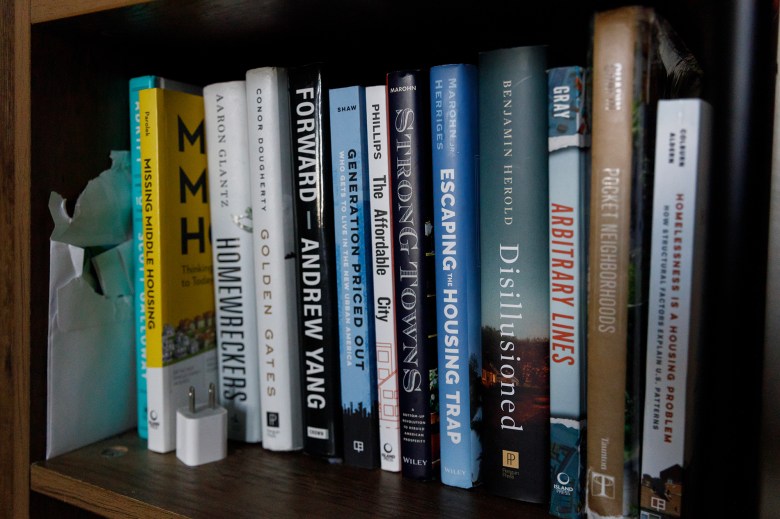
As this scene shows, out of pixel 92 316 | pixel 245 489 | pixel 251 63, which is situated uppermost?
pixel 251 63

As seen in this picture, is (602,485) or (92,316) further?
(92,316)

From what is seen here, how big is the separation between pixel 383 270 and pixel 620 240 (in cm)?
22

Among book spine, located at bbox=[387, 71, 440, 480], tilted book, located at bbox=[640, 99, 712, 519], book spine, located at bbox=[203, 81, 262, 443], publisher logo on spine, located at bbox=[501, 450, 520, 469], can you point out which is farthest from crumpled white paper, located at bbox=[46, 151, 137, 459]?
tilted book, located at bbox=[640, 99, 712, 519]

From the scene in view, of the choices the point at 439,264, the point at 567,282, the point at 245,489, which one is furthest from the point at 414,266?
the point at 245,489

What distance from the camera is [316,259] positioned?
0.62 metres

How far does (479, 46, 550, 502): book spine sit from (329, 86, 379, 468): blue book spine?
0.12m

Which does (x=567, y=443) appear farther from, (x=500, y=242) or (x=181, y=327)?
(x=181, y=327)

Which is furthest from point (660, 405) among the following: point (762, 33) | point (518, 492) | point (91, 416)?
point (91, 416)

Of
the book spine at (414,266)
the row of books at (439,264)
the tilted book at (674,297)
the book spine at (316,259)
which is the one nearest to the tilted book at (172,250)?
the row of books at (439,264)

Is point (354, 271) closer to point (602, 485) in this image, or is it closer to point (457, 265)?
point (457, 265)

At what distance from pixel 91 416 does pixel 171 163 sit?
30cm

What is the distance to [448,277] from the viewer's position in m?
0.56

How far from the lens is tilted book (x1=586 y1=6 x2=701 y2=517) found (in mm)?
447

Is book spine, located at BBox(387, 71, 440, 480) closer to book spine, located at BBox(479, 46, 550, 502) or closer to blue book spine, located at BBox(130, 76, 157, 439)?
book spine, located at BBox(479, 46, 550, 502)
